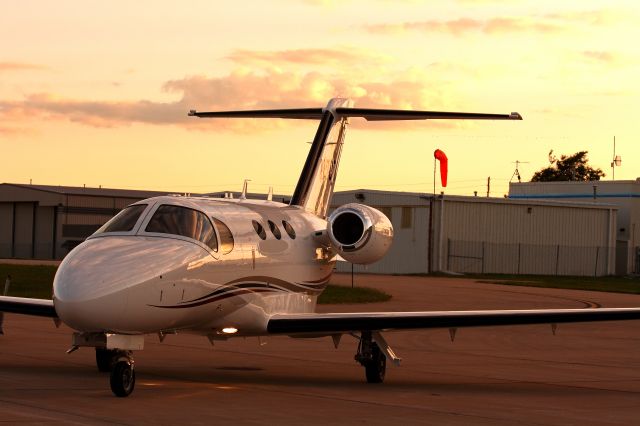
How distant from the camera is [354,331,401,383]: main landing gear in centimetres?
1744

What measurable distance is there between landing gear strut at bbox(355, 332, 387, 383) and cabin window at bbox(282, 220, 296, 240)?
2.16m

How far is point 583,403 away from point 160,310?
17.7ft

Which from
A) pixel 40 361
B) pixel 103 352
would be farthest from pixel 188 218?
pixel 40 361

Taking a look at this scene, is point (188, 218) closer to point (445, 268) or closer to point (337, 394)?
point (337, 394)

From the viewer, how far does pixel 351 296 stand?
40.0 meters

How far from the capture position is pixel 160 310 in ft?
48.3

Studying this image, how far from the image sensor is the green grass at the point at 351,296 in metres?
38.4

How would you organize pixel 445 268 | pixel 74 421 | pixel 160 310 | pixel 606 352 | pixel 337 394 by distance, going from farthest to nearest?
pixel 445 268 → pixel 606 352 → pixel 337 394 → pixel 160 310 → pixel 74 421

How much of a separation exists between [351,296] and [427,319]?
912 inches

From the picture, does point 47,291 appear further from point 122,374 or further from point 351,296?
point 122,374

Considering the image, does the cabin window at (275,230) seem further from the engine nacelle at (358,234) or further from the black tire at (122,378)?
the black tire at (122,378)

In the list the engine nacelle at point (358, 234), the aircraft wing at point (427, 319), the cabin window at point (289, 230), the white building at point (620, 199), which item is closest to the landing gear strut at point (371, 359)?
the aircraft wing at point (427, 319)

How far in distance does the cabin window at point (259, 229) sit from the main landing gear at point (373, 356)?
2.07 meters

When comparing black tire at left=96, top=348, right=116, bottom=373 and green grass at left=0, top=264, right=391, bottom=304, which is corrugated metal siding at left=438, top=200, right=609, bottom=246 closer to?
green grass at left=0, top=264, right=391, bottom=304
